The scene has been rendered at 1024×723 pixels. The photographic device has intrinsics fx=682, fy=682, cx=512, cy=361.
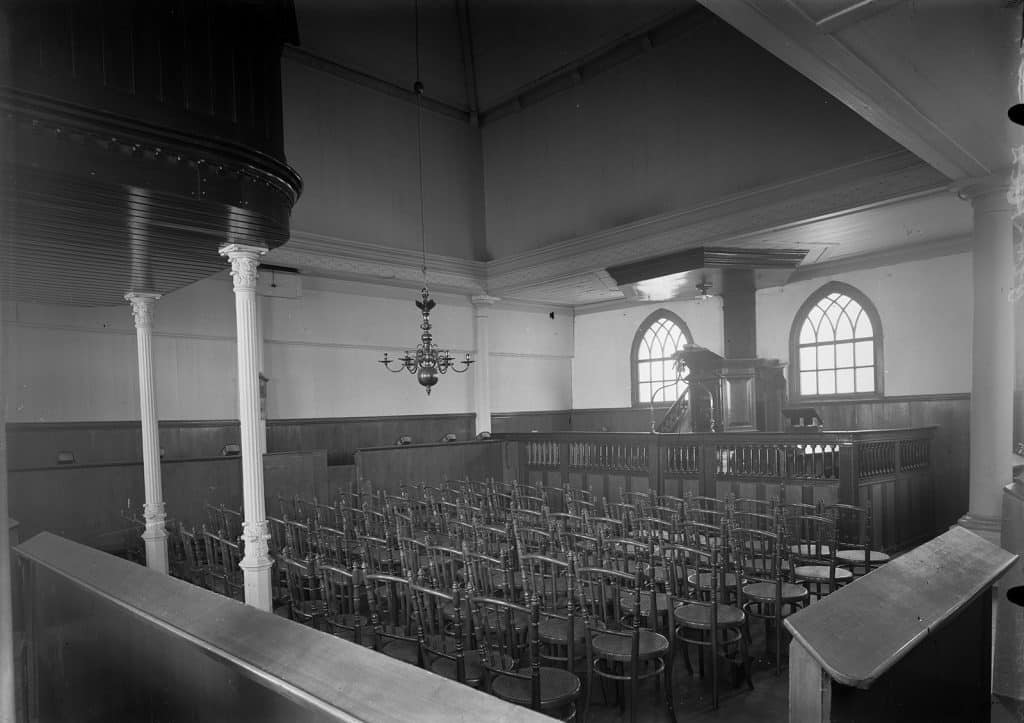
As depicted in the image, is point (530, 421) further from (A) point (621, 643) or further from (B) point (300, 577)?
(A) point (621, 643)

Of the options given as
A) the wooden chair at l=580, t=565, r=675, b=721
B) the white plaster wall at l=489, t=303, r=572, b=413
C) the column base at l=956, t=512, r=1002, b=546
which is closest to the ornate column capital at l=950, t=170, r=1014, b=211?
the column base at l=956, t=512, r=1002, b=546

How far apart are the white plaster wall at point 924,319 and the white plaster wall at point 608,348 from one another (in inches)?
143

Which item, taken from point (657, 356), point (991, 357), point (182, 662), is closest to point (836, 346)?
point (657, 356)

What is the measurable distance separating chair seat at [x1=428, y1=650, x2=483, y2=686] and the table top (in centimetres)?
181

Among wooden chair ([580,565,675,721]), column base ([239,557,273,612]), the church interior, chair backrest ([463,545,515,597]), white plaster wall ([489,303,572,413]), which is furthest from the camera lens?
white plaster wall ([489,303,572,413])

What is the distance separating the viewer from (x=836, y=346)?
12742mm

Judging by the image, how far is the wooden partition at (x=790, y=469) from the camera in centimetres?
846

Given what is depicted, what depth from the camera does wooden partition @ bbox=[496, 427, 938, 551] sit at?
27.8ft

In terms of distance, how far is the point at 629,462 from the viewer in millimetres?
11312

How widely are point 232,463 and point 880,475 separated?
333 inches

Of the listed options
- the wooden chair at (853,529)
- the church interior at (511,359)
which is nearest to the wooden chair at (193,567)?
the church interior at (511,359)

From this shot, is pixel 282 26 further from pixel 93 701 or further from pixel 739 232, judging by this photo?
pixel 739 232

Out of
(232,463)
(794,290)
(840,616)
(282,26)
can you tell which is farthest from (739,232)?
(840,616)

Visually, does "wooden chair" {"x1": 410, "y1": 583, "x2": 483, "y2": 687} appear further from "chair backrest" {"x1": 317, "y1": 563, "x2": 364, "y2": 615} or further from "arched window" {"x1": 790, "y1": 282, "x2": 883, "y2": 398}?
"arched window" {"x1": 790, "y1": 282, "x2": 883, "y2": 398}
